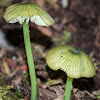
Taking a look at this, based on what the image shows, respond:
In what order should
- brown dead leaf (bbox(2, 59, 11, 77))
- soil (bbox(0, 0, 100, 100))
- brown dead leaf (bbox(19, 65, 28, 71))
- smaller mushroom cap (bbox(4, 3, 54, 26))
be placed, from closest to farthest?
1. smaller mushroom cap (bbox(4, 3, 54, 26))
2. soil (bbox(0, 0, 100, 100))
3. brown dead leaf (bbox(2, 59, 11, 77))
4. brown dead leaf (bbox(19, 65, 28, 71))

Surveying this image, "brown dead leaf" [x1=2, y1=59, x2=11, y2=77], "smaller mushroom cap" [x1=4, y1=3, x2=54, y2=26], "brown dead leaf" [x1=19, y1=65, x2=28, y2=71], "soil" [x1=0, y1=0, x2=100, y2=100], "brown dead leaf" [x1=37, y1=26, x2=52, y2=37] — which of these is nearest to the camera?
"smaller mushroom cap" [x1=4, y1=3, x2=54, y2=26]

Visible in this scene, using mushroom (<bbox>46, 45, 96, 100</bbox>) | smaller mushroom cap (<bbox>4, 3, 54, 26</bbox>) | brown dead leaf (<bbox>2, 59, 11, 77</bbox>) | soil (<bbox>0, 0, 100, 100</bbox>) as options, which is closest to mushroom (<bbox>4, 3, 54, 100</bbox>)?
smaller mushroom cap (<bbox>4, 3, 54, 26</bbox>)

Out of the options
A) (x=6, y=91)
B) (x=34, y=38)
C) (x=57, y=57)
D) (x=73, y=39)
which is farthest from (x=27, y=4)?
(x=73, y=39)

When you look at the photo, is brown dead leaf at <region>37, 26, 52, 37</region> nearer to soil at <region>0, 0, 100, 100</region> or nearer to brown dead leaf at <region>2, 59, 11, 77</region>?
soil at <region>0, 0, 100, 100</region>

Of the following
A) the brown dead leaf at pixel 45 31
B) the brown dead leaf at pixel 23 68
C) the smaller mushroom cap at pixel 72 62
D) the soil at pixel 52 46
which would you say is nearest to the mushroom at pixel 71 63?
the smaller mushroom cap at pixel 72 62

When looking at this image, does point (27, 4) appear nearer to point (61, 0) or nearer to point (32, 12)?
point (32, 12)

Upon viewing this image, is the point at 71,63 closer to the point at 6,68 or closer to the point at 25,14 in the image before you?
the point at 25,14

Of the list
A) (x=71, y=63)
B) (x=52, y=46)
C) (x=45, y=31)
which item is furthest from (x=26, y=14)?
(x=45, y=31)
